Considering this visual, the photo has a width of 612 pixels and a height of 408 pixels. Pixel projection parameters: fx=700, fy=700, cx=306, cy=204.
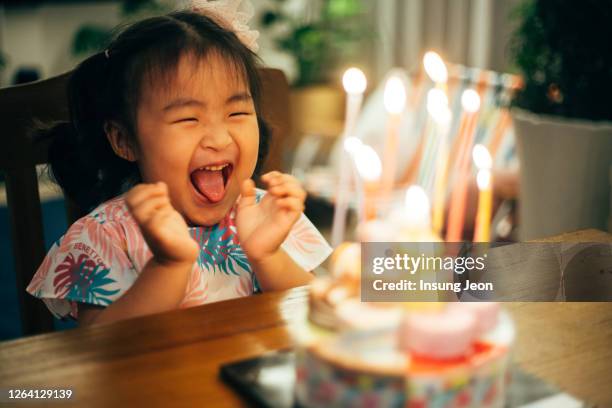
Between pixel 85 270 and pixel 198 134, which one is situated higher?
pixel 198 134

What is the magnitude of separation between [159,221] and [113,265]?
301 millimetres

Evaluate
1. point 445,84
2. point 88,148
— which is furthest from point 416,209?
point 445,84

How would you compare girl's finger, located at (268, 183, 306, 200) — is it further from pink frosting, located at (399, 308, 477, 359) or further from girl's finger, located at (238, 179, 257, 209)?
pink frosting, located at (399, 308, 477, 359)

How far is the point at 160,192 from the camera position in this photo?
0.70 metres

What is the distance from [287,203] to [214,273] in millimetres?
254

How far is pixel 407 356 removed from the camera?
0.50 m

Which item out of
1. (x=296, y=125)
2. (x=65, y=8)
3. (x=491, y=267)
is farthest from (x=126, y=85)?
(x=65, y=8)

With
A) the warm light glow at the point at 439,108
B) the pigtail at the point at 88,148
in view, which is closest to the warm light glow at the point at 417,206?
the warm light glow at the point at 439,108

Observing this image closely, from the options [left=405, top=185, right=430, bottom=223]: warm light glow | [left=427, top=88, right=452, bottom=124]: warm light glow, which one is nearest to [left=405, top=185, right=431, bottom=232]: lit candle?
[left=405, top=185, right=430, bottom=223]: warm light glow

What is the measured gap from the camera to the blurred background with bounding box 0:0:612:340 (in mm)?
2209

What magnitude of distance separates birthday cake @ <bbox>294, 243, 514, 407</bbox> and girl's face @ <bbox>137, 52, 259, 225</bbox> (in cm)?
50

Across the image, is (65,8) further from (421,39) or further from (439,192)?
(439,192)

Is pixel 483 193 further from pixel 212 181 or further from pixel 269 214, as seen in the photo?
pixel 212 181

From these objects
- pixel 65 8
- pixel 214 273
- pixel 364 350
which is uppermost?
pixel 65 8
